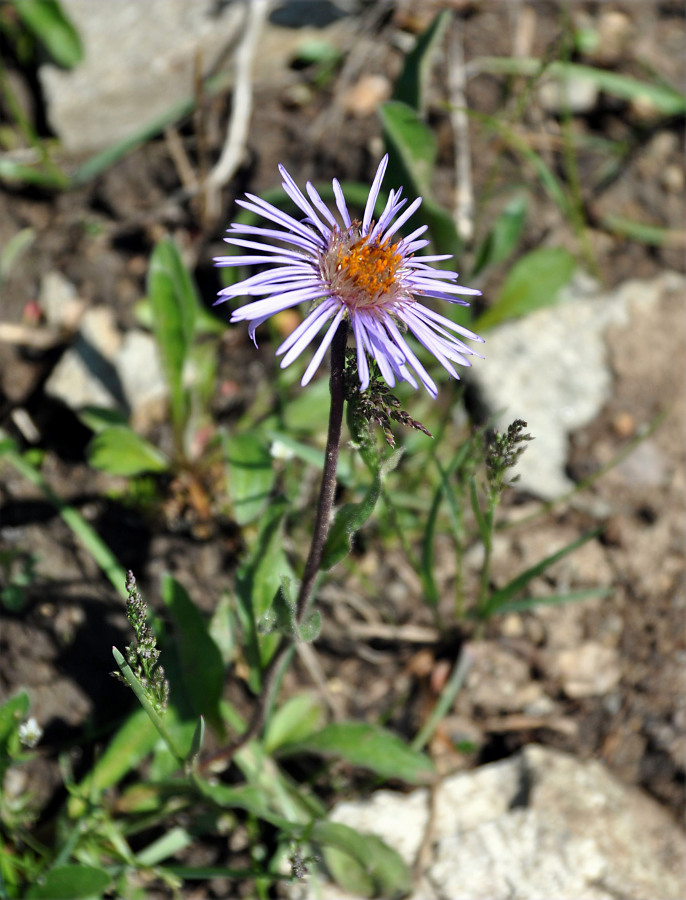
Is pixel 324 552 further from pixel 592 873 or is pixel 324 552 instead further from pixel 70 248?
pixel 70 248

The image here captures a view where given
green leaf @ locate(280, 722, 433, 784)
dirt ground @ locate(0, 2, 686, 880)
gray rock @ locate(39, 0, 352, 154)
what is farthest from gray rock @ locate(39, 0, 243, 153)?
green leaf @ locate(280, 722, 433, 784)

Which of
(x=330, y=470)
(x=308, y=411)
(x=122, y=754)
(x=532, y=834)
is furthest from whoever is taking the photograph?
(x=308, y=411)

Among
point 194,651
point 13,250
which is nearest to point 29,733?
point 194,651

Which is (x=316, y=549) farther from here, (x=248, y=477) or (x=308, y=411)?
(x=308, y=411)

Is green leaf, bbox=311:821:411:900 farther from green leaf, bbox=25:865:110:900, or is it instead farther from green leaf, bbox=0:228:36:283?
green leaf, bbox=0:228:36:283

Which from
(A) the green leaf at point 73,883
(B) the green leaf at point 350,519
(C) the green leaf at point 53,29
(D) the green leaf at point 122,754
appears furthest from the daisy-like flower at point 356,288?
(C) the green leaf at point 53,29

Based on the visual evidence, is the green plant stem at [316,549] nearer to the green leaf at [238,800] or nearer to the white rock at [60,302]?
the green leaf at [238,800]
